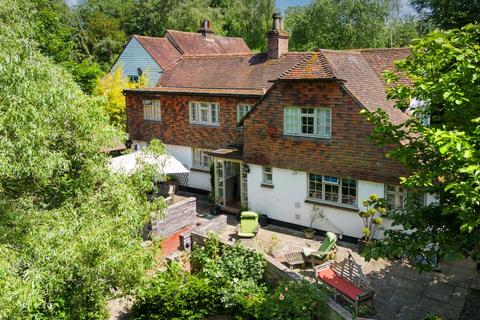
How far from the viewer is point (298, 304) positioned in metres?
9.37

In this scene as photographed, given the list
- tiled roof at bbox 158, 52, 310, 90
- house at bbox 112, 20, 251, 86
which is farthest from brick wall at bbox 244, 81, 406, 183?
house at bbox 112, 20, 251, 86

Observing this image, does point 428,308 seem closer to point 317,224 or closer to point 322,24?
point 317,224

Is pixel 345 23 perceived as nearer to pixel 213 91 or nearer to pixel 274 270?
pixel 213 91

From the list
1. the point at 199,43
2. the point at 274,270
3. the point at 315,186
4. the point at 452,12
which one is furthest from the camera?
the point at 199,43

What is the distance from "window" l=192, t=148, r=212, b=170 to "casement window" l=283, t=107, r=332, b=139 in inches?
248

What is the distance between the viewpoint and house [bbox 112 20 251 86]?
29.6 m

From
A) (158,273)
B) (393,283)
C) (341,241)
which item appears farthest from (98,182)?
(341,241)

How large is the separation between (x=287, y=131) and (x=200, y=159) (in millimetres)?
6809

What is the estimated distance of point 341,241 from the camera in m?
15.5

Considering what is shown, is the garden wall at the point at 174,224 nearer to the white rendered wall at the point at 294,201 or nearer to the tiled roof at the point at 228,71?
the white rendered wall at the point at 294,201

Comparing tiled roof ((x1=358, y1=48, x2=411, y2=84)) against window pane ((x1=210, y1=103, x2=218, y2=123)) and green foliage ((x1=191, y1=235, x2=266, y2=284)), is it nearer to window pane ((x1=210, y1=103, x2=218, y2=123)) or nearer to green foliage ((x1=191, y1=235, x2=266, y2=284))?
window pane ((x1=210, y1=103, x2=218, y2=123))

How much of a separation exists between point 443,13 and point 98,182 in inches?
838

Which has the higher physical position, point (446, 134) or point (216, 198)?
point (446, 134)

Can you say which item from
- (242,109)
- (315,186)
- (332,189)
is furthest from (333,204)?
(242,109)
